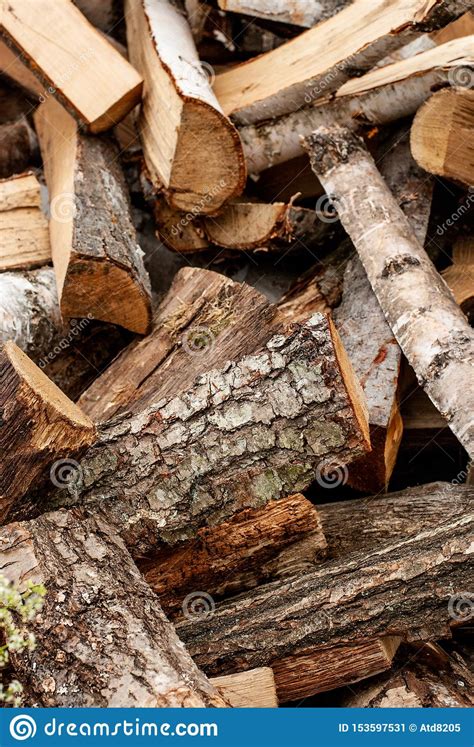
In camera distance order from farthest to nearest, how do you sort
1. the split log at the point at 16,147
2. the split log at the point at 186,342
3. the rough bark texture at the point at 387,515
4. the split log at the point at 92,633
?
1. the split log at the point at 16,147
2. the split log at the point at 186,342
3. the rough bark texture at the point at 387,515
4. the split log at the point at 92,633

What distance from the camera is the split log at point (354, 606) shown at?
2.37 metres

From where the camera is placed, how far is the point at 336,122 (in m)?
3.61

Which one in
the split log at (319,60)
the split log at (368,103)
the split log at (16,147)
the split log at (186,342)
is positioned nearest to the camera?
the split log at (186,342)

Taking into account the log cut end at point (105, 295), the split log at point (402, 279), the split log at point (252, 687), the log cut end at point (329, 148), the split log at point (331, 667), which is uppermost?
the log cut end at point (105, 295)

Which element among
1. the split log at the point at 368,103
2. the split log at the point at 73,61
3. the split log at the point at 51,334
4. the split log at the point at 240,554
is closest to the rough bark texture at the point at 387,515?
the split log at the point at 240,554

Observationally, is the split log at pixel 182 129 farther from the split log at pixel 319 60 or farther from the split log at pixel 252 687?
the split log at pixel 252 687

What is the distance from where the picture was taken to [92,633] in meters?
2.07

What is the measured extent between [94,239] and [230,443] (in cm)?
105

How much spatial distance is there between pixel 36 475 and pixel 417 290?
1.45m

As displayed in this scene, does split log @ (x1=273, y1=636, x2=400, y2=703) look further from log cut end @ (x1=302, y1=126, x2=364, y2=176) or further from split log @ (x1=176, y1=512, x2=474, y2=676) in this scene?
log cut end @ (x1=302, y1=126, x2=364, y2=176)

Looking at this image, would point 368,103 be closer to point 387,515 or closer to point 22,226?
point 22,226

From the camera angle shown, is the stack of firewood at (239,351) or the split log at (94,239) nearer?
the stack of firewood at (239,351)

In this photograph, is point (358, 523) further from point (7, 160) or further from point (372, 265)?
point (7, 160)

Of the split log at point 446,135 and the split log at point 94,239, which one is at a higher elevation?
the split log at point 94,239
